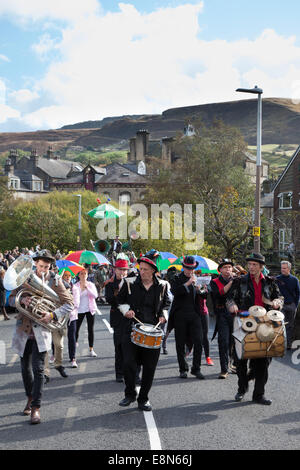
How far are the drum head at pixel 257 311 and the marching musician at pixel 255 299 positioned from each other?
0.90 feet

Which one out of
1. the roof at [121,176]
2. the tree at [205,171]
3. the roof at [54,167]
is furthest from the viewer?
the roof at [54,167]

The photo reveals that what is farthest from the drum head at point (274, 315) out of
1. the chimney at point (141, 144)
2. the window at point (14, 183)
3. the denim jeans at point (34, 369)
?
the chimney at point (141, 144)

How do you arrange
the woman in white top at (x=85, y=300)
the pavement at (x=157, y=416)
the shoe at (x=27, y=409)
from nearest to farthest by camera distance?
1. the pavement at (x=157, y=416)
2. the shoe at (x=27, y=409)
3. the woman in white top at (x=85, y=300)

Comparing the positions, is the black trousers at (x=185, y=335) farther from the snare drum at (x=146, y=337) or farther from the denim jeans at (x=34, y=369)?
the denim jeans at (x=34, y=369)

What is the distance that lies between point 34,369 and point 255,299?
3089 millimetres

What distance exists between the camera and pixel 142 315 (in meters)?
7.11

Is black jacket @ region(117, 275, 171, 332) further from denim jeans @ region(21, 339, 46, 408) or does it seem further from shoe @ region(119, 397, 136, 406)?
denim jeans @ region(21, 339, 46, 408)

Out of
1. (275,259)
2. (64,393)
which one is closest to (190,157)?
(275,259)

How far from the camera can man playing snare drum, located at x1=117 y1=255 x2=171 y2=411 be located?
688cm

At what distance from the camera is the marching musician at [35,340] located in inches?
252

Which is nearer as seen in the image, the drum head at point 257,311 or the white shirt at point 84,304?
the drum head at point 257,311

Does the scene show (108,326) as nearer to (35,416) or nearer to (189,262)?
(189,262)

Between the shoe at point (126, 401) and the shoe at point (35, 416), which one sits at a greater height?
the shoe at point (35, 416)

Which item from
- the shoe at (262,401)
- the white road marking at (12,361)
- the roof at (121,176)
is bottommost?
the white road marking at (12,361)
